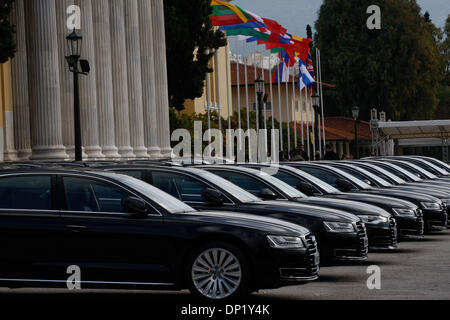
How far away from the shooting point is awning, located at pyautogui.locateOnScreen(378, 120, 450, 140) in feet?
184

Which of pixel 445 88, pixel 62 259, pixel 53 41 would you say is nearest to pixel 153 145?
pixel 53 41

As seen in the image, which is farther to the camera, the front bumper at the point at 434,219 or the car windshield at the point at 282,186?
the front bumper at the point at 434,219

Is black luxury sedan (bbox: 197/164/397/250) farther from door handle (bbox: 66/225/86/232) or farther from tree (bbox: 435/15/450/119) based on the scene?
tree (bbox: 435/15/450/119)

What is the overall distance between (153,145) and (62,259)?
29246 millimetres

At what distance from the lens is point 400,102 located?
86.7 m

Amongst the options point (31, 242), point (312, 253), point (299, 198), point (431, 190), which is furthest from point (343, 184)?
point (31, 242)

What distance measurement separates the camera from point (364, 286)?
12633 millimetres

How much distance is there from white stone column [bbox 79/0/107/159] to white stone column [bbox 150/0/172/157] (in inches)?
322

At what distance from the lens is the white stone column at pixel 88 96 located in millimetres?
32750

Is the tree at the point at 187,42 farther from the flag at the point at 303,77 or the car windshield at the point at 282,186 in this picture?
the car windshield at the point at 282,186

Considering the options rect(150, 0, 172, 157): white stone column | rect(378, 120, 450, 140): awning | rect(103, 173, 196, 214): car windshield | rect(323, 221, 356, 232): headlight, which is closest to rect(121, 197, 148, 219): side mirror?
rect(103, 173, 196, 214): car windshield

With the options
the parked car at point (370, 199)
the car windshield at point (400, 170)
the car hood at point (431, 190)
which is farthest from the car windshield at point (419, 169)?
the parked car at point (370, 199)

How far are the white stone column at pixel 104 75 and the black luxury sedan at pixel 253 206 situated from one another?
20614mm
